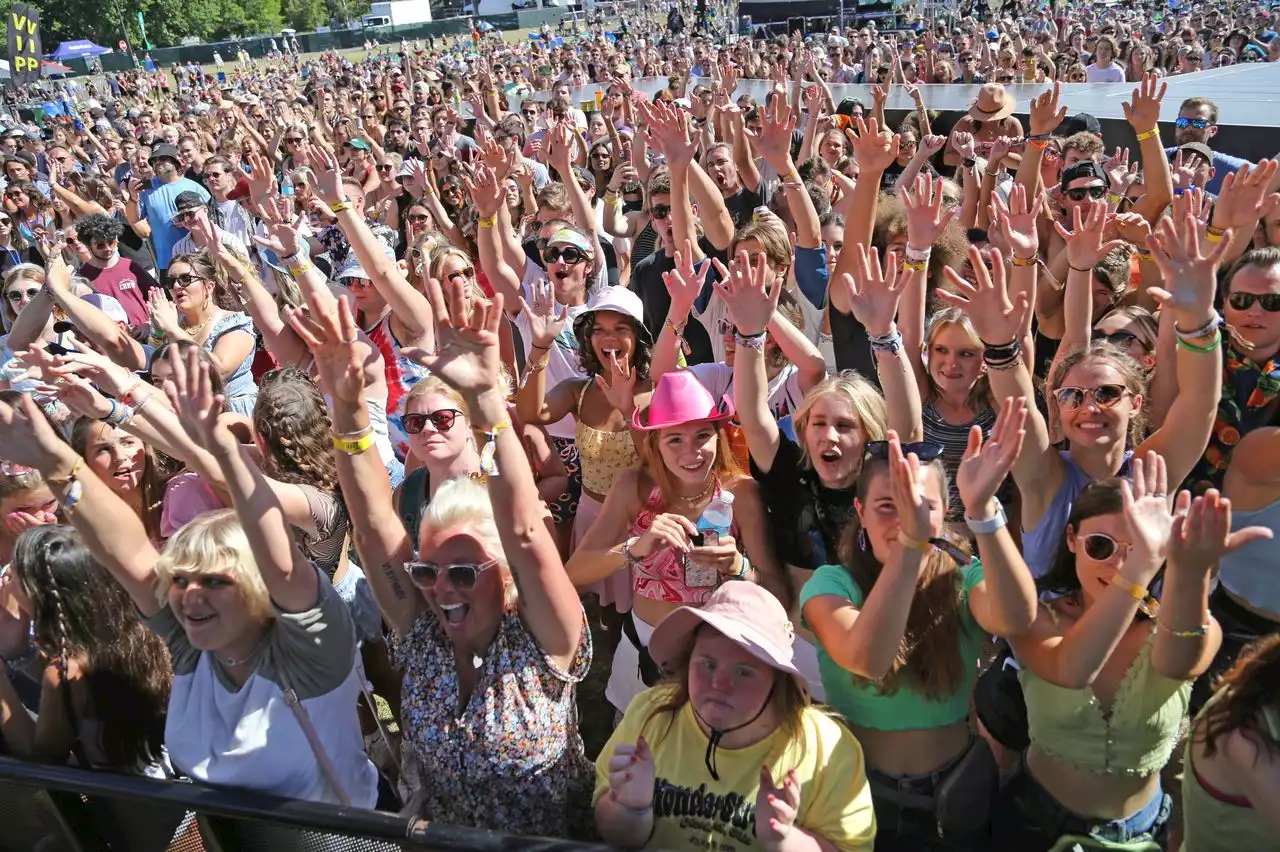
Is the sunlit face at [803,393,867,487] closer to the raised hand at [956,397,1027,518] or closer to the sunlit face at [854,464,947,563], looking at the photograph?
the sunlit face at [854,464,947,563]

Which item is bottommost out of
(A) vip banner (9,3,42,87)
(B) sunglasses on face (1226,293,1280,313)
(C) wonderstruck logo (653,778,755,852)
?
(C) wonderstruck logo (653,778,755,852)

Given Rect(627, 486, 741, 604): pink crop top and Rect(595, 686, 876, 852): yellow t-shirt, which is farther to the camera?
Rect(627, 486, 741, 604): pink crop top

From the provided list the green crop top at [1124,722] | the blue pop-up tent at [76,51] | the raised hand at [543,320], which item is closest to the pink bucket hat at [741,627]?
the green crop top at [1124,722]

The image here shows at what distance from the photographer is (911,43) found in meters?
20.5

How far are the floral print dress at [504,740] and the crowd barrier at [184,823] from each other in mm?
265

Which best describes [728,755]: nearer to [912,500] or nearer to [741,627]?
[741,627]

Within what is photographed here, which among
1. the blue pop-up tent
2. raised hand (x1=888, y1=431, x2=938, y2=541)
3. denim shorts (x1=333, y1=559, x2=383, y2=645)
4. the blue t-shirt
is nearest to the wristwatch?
raised hand (x1=888, y1=431, x2=938, y2=541)

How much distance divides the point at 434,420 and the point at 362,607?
2.12 ft

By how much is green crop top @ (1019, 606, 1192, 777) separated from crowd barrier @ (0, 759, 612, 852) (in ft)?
3.77

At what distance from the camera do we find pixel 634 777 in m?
1.88

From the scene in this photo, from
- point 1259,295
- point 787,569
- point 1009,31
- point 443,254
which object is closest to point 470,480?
point 787,569

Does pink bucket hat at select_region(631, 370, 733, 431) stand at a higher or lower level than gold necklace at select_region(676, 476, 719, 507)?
higher

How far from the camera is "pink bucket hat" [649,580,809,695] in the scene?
6.54ft

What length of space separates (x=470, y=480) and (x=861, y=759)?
3.86 feet
